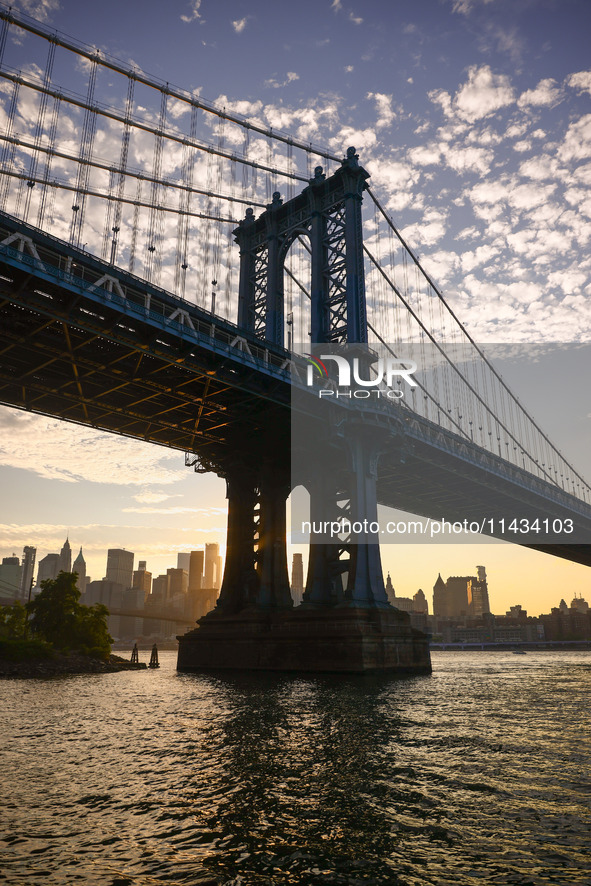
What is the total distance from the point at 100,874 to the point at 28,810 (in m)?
3.44

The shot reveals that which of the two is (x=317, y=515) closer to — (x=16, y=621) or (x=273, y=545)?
(x=273, y=545)

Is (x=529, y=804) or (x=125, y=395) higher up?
(x=125, y=395)

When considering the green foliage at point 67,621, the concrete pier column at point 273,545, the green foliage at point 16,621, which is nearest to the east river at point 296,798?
the concrete pier column at point 273,545

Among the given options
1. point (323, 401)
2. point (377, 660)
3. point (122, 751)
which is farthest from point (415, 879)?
point (323, 401)

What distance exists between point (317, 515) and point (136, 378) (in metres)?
18.6

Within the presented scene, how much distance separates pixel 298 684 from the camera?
3494cm

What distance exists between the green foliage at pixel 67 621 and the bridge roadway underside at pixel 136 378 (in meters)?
18.9

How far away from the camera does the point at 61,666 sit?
51844 millimetres

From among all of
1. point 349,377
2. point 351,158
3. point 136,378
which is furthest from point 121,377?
point 351,158

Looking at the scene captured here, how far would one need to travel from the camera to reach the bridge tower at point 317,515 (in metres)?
43.6

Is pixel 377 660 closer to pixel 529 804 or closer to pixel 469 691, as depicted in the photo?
pixel 469 691

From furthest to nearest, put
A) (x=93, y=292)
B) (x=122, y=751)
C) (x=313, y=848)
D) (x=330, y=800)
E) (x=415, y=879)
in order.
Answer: (x=93, y=292)
(x=122, y=751)
(x=330, y=800)
(x=313, y=848)
(x=415, y=879)

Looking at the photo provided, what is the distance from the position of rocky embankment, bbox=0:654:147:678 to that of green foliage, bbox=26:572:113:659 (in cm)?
205

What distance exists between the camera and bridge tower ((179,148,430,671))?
43562mm
